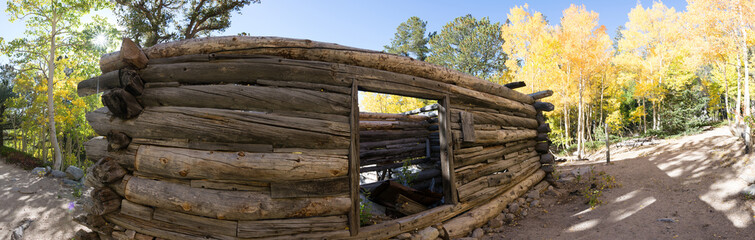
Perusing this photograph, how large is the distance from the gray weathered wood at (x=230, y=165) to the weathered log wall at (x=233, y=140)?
12mm

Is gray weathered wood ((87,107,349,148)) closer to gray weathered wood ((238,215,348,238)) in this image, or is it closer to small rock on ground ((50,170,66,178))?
gray weathered wood ((238,215,348,238))

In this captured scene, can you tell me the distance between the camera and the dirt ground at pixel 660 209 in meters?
4.84

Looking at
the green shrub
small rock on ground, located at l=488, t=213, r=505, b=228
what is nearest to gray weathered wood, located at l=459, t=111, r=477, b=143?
small rock on ground, located at l=488, t=213, r=505, b=228

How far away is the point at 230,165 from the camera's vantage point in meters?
3.41

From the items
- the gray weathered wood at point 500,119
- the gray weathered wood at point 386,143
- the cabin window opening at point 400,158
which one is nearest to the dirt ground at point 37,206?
the gray weathered wood at point 386,143

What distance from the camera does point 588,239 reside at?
192 inches

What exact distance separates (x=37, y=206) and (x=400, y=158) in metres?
10.5

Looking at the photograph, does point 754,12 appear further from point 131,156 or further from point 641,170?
point 131,156

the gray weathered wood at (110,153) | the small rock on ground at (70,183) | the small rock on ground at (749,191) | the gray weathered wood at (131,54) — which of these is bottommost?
the small rock on ground at (70,183)

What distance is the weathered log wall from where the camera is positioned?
3.50m

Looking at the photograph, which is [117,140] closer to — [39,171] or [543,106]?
[543,106]

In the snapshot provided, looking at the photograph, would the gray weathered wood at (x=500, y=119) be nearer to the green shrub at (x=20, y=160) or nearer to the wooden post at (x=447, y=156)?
the wooden post at (x=447, y=156)

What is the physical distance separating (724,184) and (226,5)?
16129 millimetres

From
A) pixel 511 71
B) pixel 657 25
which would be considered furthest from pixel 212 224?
A: pixel 657 25
